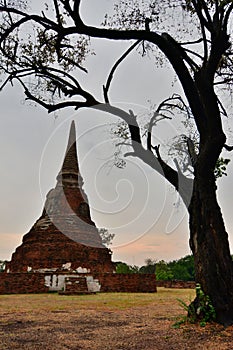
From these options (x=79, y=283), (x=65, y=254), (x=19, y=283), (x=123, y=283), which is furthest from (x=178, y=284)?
(x=19, y=283)

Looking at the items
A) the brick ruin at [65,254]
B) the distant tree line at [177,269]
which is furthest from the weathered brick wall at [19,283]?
the distant tree line at [177,269]

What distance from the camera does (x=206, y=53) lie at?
833cm

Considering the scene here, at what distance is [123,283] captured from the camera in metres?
19.2

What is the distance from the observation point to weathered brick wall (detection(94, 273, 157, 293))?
1914cm

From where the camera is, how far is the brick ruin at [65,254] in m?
18.6

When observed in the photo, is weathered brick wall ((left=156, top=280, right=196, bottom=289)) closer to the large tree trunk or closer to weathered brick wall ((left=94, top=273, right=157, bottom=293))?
weathered brick wall ((left=94, top=273, right=157, bottom=293))

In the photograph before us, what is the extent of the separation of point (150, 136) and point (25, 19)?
12.2 feet

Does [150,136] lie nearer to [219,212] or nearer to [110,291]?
[219,212]

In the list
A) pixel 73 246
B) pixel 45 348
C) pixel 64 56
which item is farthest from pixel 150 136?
pixel 73 246

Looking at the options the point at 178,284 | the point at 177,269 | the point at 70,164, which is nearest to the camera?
the point at 70,164

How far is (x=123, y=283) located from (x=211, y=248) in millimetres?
12961

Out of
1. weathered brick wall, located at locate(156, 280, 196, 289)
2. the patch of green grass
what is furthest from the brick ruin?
weathered brick wall, located at locate(156, 280, 196, 289)

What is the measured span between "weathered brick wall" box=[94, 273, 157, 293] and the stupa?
220 centimetres

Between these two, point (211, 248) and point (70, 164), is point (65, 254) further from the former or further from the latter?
point (211, 248)
